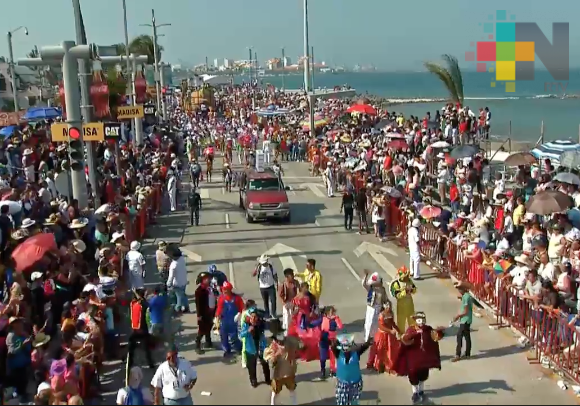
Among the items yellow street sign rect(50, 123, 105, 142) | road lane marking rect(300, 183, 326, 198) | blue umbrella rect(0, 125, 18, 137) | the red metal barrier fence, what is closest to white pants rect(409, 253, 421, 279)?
the red metal barrier fence

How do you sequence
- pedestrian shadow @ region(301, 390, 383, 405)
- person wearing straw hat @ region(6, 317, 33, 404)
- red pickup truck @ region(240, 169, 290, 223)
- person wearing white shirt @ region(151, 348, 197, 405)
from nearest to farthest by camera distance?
person wearing white shirt @ region(151, 348, 197, 405), person wearing straw hat @ region(6, 317, 33, 404), pedestrian shadow @ region(301, 390, 383, 405), red pickup truck @ region(240, 169, 290, 223)

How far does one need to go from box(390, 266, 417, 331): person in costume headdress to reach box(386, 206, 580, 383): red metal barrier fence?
204 centimetres

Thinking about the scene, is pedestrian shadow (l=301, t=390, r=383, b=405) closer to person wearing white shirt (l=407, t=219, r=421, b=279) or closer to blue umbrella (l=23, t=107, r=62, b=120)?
person wearing white shirt (l=407, t=219, r=421, b=279)

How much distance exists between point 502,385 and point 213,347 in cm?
515

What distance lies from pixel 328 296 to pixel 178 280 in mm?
3603

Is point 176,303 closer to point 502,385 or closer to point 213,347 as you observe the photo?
point 213,347

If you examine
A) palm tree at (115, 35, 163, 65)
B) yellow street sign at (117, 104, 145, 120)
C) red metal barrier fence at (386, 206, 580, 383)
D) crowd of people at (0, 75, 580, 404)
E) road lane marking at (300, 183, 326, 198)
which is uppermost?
palm tree at (115, 35, 163, 65)

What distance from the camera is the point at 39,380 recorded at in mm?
9609

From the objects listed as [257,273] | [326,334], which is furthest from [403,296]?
[257,273]

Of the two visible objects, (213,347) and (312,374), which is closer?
(312,374)

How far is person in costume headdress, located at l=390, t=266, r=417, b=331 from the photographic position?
12445mm

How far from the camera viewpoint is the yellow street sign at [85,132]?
17.8 metres

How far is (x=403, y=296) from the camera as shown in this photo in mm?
12516

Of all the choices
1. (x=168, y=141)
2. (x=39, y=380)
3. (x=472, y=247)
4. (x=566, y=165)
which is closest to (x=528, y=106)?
(x=168, y=141)
